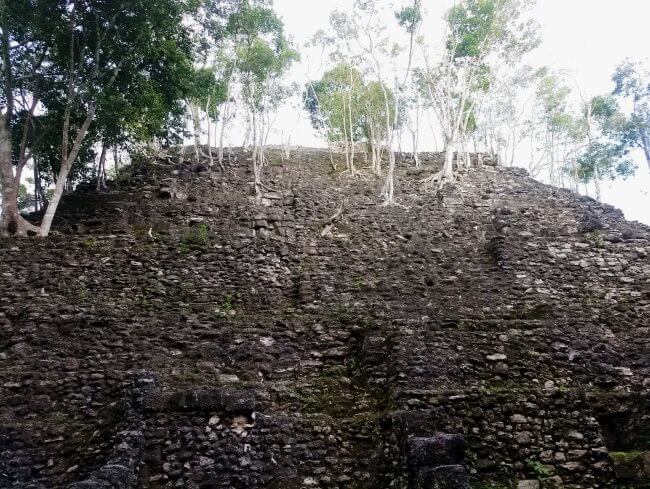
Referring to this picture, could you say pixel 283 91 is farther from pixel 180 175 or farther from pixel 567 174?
pixel 567 174

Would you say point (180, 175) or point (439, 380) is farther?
point (180, 175)

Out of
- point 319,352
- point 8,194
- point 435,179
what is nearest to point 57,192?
point 8,194

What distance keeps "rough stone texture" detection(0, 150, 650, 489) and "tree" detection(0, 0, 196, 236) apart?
1620 mm

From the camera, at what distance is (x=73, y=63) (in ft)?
33.6

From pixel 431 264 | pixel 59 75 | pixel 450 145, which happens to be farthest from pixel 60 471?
pixel 450 145

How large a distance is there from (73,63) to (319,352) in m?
8.41

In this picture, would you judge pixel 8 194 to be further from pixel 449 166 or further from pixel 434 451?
pixel 449 166

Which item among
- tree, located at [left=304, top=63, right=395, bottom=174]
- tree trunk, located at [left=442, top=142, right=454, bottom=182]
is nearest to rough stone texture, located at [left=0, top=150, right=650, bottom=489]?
tree trunk, located at [left=442, top=142, right=454, bottom=182]

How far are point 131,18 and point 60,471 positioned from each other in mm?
9713

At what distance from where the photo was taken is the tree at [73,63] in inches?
388

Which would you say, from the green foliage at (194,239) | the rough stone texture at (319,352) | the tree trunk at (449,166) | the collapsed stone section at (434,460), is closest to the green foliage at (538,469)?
the rough stone texture at (319,352)

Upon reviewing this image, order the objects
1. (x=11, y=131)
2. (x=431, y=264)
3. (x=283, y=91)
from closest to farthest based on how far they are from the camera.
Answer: (x=431, y=264) → (x=11, y=131) → (x=283, y=91)

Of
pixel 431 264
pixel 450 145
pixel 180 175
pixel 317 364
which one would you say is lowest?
pixel 317 364

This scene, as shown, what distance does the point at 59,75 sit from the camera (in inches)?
430
